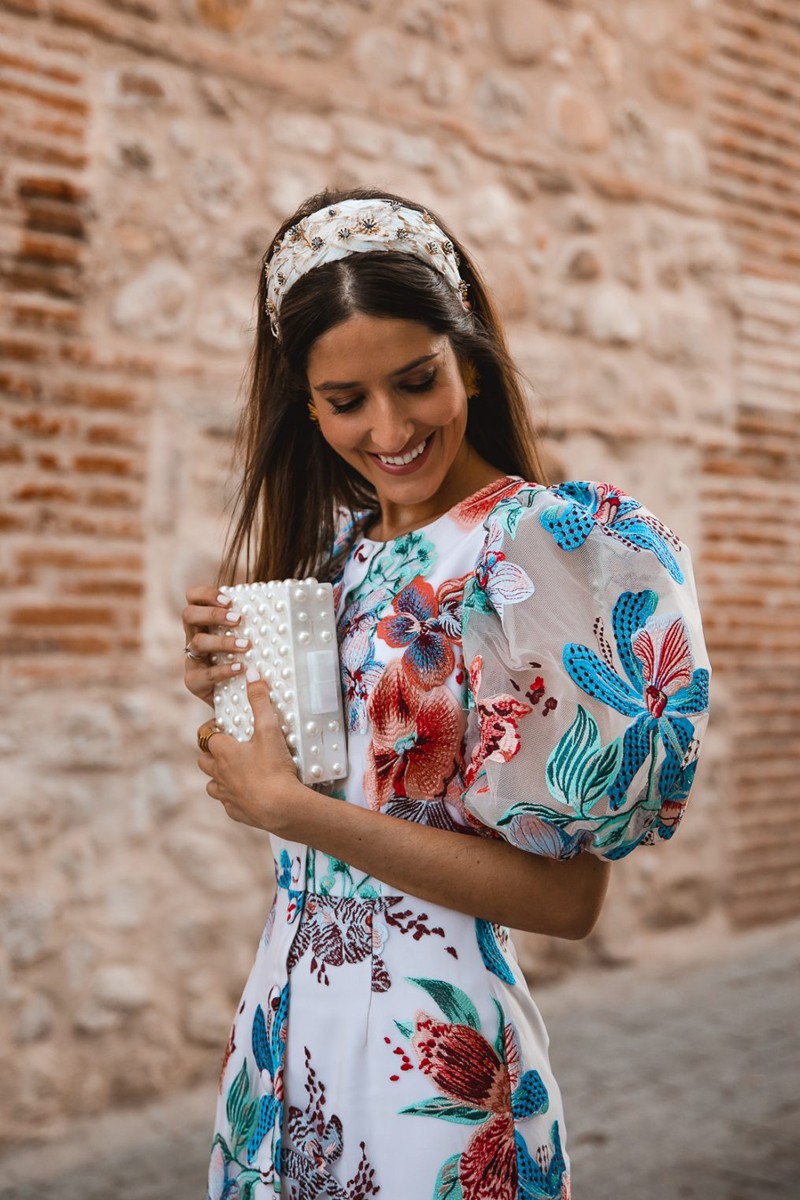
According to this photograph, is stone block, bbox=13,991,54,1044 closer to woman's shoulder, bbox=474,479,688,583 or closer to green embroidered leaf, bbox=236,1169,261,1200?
green embroidered leaf, bbox=236,1169,261,1200

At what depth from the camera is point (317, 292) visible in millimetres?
1510

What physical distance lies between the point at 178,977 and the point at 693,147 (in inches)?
143

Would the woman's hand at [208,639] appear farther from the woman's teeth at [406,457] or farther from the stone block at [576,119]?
the stone block at [576,119]

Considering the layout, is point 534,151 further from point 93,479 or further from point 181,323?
point 93,479

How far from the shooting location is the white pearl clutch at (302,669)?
1461 millimetres

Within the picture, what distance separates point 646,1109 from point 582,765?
267 centimetres

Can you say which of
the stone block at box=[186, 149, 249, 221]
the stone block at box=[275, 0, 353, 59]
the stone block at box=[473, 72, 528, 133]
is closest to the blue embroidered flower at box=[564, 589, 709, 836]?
the stone block at box=[186, 149, 249, 221]

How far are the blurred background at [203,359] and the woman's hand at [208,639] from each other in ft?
5.48

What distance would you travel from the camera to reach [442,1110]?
137 cm

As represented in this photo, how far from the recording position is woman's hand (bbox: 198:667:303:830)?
1.41 metres

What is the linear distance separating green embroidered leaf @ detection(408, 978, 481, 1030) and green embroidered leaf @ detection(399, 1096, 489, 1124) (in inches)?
3.2

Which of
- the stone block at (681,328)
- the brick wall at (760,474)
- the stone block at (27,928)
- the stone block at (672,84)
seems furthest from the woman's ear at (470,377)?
the stone block at (672,84)

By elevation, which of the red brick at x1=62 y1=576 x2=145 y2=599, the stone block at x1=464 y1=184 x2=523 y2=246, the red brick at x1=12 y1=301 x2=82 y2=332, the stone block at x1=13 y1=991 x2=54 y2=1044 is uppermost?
the stone block at x1=464 y1=184 x2=523 y2=246

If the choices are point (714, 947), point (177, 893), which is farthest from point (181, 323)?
point (714, 947)
